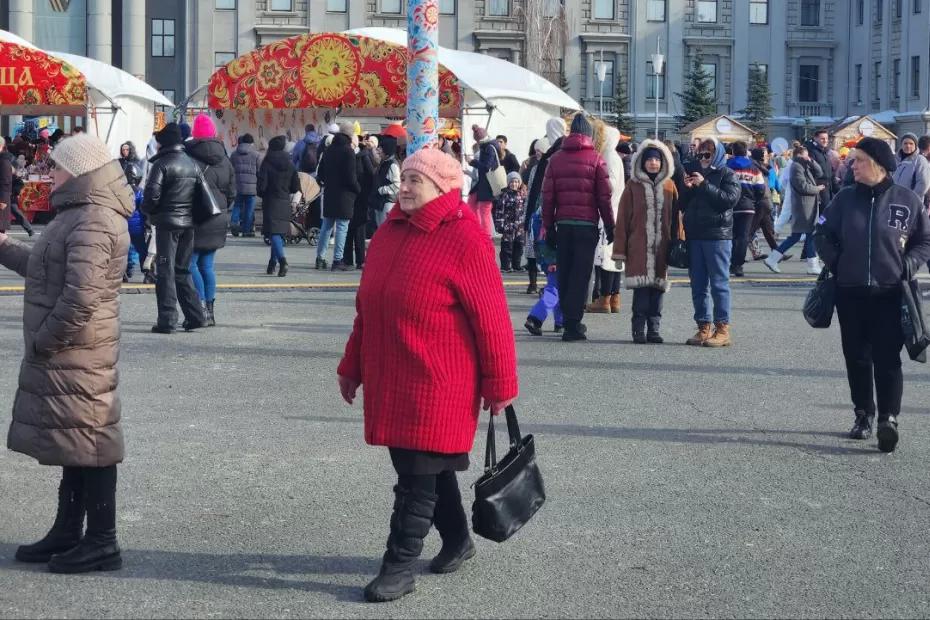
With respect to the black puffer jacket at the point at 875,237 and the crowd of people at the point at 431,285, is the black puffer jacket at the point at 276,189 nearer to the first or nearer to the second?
the crowd of people at the point at 431,285

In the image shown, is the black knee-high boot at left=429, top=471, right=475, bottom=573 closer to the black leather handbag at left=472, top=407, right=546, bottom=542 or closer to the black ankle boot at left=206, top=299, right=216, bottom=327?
the black leather handbag at left=472, top=407, right=546, bottom=542

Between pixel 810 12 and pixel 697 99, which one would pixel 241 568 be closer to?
pixel 697 99

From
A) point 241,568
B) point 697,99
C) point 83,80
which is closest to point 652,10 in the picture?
point 697,99

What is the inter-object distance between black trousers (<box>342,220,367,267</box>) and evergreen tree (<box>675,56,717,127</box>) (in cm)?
4779

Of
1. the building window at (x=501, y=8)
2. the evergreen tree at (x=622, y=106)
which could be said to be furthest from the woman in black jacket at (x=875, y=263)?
the building window at (x=501, y=8)

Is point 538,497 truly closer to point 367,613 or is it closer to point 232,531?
point 367,613

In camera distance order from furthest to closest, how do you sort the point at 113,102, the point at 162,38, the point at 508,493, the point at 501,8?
the point at 162,38 < the point at 501,8 < the point at 113,102 < the point at 508,493

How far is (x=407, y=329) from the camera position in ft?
17.8

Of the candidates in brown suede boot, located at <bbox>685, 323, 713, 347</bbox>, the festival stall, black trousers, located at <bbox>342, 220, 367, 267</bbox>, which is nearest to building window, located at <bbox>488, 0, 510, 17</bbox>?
the festival stall

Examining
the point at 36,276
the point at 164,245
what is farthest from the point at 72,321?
the point at 164,245

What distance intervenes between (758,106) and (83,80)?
4695 cm

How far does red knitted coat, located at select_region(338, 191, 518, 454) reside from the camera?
5406 millimetres

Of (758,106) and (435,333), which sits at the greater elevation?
(758,106)

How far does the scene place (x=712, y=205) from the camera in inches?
491
